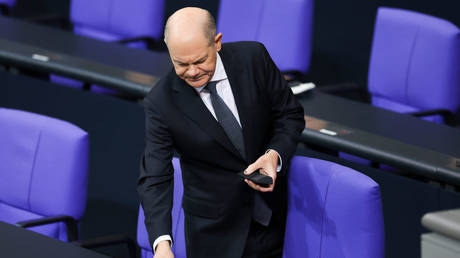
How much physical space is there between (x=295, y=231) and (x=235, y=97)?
443mm

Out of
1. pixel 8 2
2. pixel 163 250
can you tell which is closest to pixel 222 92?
pixel 163 250

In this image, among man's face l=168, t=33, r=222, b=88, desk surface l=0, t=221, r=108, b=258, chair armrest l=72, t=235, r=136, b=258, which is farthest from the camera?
chair armrest l=72, t=235, r=136, b=258

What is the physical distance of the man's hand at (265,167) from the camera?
2.05 meters

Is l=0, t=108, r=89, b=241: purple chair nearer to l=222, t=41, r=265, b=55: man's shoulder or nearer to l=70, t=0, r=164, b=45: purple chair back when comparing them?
l=222, t=41, r=265, b=55: man's shoulder

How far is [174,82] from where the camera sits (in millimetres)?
2166

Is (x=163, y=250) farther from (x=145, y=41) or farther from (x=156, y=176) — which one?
(x=145, y=41)

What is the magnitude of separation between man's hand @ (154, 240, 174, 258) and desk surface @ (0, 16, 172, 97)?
1466mm

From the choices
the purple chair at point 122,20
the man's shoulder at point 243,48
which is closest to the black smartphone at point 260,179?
the man's shoulder at point 243,48

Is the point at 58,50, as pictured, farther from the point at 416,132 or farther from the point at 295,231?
the point at 295,231

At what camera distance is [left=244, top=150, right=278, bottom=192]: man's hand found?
205 cm

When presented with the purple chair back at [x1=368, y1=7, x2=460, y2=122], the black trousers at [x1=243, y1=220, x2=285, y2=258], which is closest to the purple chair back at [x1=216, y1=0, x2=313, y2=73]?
the purple chair back at [x1=368, y1=7, x2=460, y2=122]

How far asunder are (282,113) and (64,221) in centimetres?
101

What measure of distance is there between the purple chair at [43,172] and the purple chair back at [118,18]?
175cm

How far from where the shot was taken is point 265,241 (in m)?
2.32
